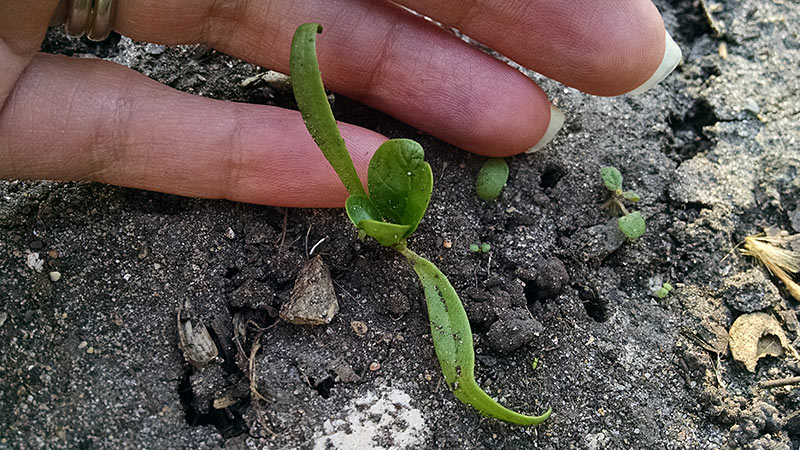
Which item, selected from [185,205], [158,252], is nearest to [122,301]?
[158,252]

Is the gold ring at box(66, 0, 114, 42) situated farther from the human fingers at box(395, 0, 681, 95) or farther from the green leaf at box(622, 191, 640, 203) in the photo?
the green leaf at box(622, 191, 640, 203)

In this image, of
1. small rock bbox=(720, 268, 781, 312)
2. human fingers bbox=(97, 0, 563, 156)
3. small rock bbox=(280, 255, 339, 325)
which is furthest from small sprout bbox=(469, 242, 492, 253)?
small rock bbox=(720, 268, 781, 312)

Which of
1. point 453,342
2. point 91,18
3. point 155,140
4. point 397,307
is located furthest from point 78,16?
point 453,342

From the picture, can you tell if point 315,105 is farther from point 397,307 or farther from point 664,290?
point 664,290

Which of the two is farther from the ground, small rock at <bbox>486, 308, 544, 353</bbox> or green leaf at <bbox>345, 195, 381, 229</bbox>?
green leaf at <bbox>345, 195, 381, 229</bbox>

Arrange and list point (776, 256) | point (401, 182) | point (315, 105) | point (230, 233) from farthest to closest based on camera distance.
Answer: point (776, 256) < point (230, 233) < point (401, 182) < point (315, 105)

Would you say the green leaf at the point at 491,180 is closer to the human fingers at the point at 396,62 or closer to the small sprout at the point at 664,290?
the human fingers at the point at 396,62
